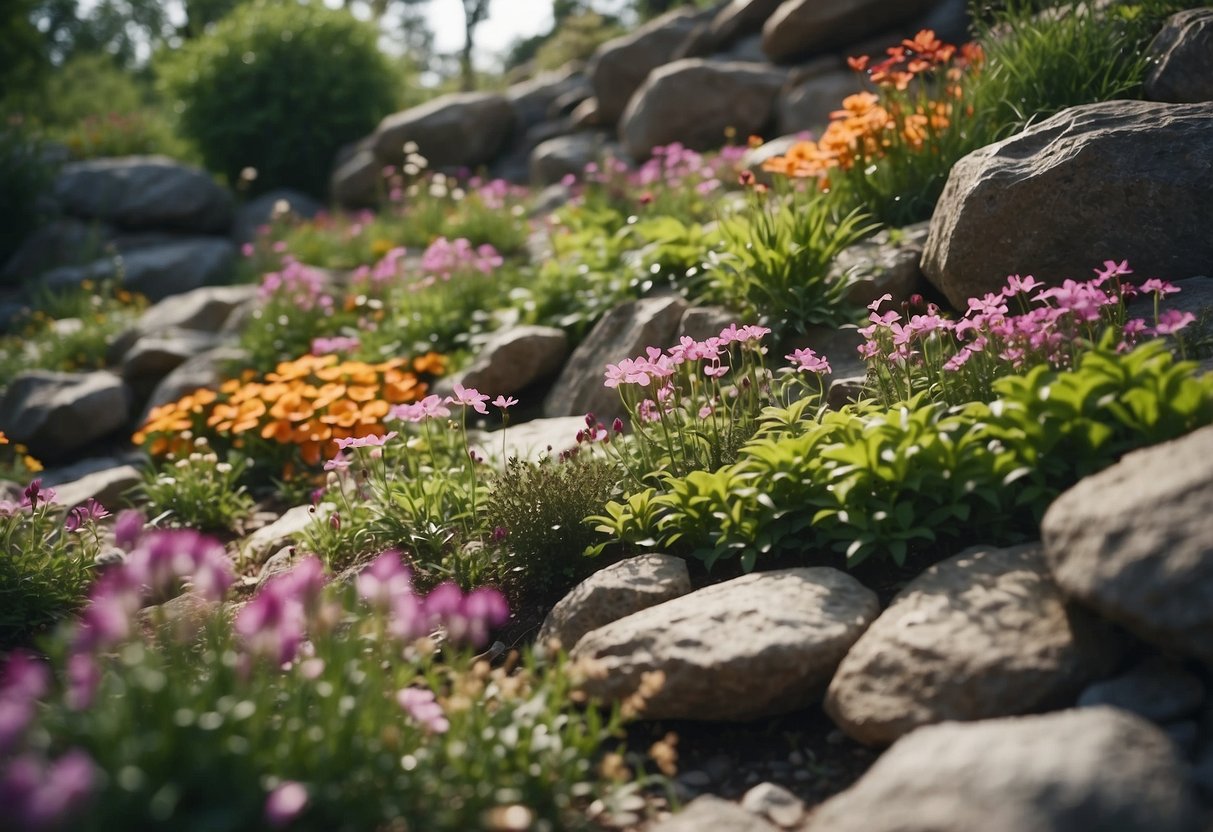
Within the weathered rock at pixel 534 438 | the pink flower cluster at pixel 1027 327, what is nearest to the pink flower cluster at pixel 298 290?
the weathered rock at pixel 534 438

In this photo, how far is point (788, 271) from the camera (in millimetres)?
5156

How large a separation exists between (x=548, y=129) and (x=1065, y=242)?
10559mm

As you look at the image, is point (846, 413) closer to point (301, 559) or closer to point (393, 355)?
point (301, 559)

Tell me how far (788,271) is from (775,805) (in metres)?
3.07

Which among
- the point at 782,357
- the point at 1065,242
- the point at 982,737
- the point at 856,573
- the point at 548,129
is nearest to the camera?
the point at 982,737

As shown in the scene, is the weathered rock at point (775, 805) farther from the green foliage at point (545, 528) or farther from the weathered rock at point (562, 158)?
the weathered rock at point (562, 158)

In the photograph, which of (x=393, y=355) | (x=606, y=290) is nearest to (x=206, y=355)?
(x=393, y=355)

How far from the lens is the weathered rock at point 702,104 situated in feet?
33.9

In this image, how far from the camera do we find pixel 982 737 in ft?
7.79

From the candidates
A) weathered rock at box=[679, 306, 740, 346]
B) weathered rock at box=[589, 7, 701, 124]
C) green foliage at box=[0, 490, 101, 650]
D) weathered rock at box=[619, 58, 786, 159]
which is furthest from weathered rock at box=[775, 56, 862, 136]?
green foliage at box=[0, 490, 101, 650]

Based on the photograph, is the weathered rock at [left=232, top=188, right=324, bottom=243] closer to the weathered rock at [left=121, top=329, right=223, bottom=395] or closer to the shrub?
the weathered rock at [left=121, top=329, right=223, bottom=395]

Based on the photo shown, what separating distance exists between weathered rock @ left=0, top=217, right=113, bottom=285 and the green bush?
3006 mm

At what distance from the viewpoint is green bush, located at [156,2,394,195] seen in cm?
1455

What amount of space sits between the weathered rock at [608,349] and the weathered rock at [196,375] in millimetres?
2710
